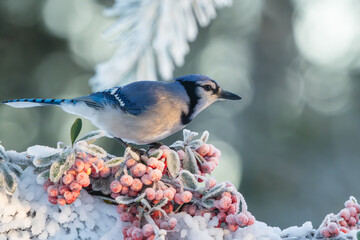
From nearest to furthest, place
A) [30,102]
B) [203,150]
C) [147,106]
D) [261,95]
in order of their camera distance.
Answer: [203,150], [30,102], [147,106], [261,95]

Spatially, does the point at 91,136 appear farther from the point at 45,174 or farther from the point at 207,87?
the point at 207,87

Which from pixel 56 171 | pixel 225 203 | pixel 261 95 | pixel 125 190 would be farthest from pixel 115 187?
pixel 261 95

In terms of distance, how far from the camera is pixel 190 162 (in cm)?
108

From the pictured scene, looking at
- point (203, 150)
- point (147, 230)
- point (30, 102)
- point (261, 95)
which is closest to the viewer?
point (147, 230)

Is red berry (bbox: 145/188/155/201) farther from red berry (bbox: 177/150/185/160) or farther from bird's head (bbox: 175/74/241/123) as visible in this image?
bird's head (bbox: 175/74/241/123)

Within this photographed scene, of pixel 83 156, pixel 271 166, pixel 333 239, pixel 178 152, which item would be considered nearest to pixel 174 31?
pixel 178 152

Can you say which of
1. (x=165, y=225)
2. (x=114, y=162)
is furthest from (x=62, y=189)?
(x=165, y=225)

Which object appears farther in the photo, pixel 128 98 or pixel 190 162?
pixel 128 98

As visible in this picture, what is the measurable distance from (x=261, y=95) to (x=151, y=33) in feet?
12.6

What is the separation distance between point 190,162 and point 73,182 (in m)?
0.28

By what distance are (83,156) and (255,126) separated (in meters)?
4.77

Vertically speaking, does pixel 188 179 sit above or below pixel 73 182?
above

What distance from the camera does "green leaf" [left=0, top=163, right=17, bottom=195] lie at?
93cm

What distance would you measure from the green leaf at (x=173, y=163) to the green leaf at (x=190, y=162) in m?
0.05
